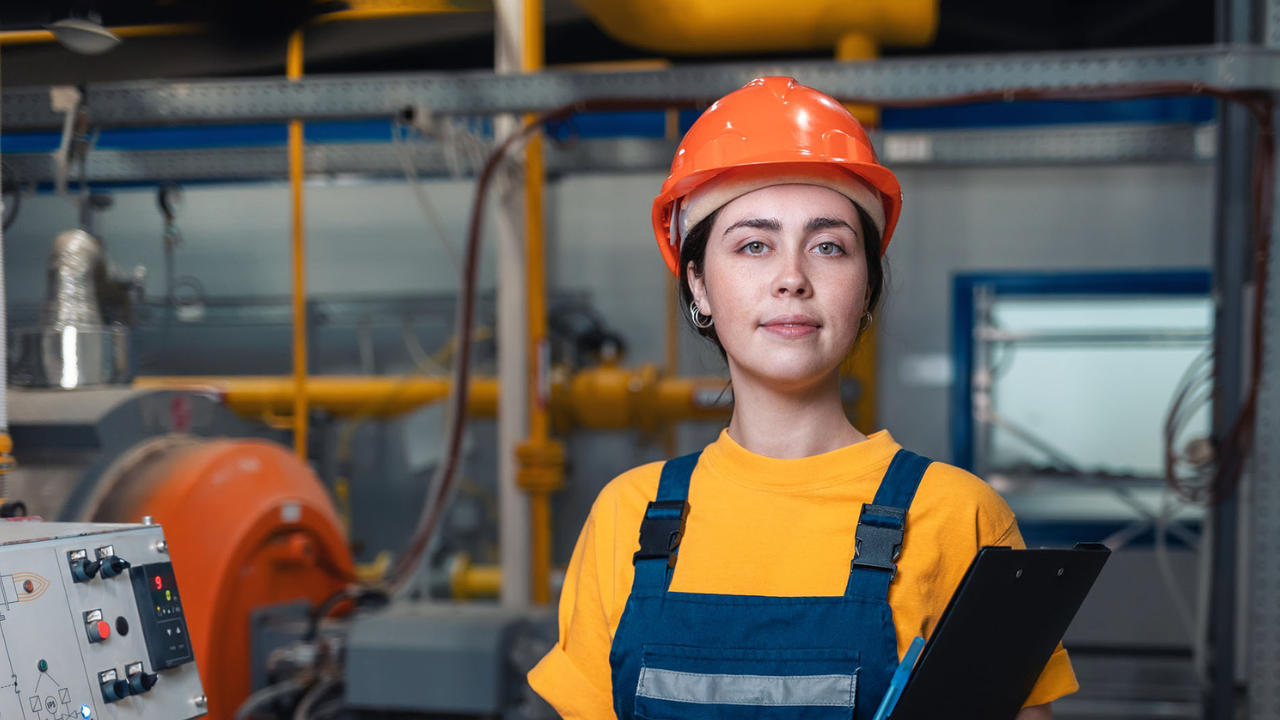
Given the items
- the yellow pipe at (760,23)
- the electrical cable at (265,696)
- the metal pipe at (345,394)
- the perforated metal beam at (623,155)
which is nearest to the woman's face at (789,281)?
the electrical cable at (265,696)

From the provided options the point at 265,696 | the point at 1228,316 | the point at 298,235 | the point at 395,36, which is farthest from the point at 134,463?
the point at 1228,316

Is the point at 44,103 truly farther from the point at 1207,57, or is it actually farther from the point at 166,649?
the point at 1207,57

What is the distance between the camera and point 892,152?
3.17 m

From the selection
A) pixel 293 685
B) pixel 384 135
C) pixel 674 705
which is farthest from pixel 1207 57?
pixel 384 135

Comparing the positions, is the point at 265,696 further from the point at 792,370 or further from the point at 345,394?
the point at 345,394

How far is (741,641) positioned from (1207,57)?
141cm

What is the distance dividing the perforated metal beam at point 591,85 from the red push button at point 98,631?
3.71ft

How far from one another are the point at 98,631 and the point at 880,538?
79cm

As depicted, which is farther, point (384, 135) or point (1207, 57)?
point (384, 135)

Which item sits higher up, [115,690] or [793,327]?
[793,327]

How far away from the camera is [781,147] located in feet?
3.16

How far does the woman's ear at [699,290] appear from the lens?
1.07 m

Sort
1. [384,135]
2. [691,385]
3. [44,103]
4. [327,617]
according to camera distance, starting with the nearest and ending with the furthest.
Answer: [44,103] → [327,617] → [384,135] → [691,385]

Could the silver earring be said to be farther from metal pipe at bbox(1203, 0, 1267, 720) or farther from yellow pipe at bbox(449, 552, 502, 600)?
yellow pipe at bbox(449, 552, 502, 600)
